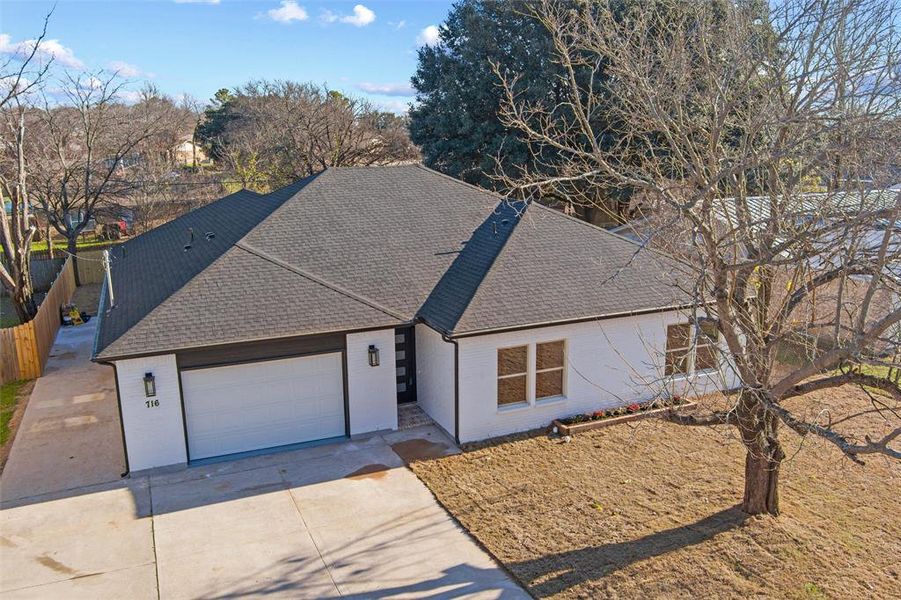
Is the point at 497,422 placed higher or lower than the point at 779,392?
lower

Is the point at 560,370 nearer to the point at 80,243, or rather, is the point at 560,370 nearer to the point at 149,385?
the point at 149,385

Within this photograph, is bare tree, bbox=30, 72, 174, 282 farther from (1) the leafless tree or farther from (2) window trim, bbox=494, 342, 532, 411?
(2) window trim, bbox=494, 342, 532, 411

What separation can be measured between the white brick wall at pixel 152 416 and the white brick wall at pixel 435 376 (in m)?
4.84

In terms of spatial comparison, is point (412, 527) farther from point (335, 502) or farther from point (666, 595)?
point (666, 595)

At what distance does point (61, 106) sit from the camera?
103 ft

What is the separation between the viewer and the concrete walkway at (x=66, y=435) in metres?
11.6

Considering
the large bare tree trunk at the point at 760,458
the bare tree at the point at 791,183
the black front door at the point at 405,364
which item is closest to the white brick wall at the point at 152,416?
the black front door at the point at 405,364

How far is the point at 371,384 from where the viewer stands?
13180 millimetres

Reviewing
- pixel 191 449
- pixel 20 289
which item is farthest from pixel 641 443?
pixel 20 289

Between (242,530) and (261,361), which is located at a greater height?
(261,361)

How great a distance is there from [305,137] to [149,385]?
27.7 meters

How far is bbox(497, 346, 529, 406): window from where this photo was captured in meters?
13.3

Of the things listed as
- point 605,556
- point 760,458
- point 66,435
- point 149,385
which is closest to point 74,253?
point 66,435

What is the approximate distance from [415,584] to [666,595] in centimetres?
318
